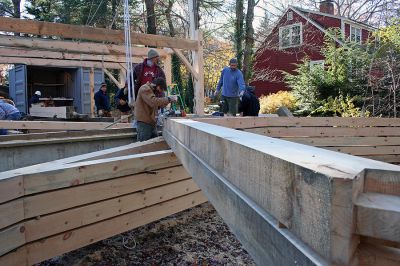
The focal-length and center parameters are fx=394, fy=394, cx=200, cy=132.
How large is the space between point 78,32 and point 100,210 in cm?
574

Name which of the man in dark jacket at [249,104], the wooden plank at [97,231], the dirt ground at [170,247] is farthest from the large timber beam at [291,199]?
the man in dark jacket at [249,104]

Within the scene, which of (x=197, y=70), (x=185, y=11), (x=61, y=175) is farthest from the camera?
(x=185, y=11)

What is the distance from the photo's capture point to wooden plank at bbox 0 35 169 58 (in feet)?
31.3

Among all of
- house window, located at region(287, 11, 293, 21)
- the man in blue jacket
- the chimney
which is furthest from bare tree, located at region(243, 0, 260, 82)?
the man in blue jacket

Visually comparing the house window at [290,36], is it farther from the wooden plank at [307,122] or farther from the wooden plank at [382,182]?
the wooden plank at [382,182]

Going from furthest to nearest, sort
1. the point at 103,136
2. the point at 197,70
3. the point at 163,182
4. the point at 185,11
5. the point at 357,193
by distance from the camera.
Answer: the point at 185,11 < the point at 197,70 < the point at 103,136 < the point at 163,182 < the point at 357,193

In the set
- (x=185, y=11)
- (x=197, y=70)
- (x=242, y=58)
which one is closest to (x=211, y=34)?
(x=185, y=11)

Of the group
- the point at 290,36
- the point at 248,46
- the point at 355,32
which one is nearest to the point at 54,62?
the point at 248,46

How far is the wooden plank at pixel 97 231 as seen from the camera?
9.18 feet

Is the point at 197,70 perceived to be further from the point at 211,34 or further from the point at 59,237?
the point at 211,34

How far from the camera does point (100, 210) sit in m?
3.28

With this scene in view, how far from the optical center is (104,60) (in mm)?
14750

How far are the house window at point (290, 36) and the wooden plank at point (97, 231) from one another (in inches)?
1010

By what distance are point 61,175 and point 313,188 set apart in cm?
229
